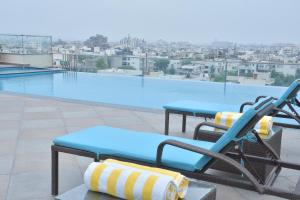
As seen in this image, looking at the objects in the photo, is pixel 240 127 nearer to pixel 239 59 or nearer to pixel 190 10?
pixel 239 59

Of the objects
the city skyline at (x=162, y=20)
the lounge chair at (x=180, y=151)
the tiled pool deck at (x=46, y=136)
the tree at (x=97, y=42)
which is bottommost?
the tiled pool deck at (x=46, y=136)

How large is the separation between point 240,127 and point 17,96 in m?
6.13

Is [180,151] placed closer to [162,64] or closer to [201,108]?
[201,108]

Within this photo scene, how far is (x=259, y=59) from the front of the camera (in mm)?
8211

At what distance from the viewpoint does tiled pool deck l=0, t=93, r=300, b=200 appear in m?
2.82

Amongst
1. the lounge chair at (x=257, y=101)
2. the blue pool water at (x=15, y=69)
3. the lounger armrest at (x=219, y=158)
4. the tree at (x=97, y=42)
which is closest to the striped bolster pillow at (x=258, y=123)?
the lounge chair at (x=257, y=101)

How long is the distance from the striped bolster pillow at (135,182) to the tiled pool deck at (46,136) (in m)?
1.00

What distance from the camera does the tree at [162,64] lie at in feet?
32.1

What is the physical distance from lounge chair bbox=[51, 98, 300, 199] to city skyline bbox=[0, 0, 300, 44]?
7.53 metres

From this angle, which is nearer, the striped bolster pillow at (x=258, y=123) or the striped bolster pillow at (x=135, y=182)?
the striped bolster pillow at (x=135, y=182)

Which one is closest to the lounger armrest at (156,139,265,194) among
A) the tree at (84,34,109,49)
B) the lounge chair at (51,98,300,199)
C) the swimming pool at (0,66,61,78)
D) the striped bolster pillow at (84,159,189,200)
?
the lounge chair at (51,98,300,199)

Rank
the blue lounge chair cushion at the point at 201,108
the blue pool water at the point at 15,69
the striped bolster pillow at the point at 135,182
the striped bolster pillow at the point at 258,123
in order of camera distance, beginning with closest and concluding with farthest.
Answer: the striped bolster pillow at the point at 135,182 → the striped bolster pillow at the point at 258,123 → the blue lounge chair cushion at the point at 201,108 → the blue pool water at the point at 15,69

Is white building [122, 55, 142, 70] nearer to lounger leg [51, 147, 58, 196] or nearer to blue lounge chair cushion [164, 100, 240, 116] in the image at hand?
blue lounge chair cushion [164, 100, 240, 116]

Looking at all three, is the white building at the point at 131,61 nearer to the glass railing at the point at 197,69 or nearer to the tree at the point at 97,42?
the glass railing at the point at 197,69
